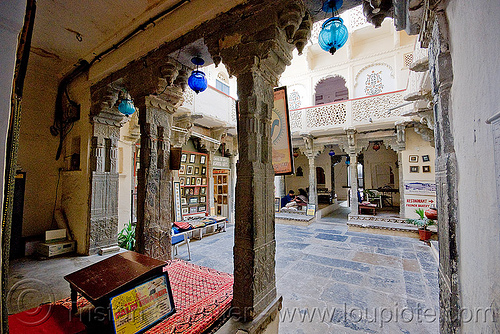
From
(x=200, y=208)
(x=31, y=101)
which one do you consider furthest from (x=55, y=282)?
(x=200, y=208)

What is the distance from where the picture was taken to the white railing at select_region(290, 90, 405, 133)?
8.05m

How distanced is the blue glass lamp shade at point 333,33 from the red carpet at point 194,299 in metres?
2.95

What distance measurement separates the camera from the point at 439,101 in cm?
157

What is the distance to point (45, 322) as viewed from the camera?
155cm

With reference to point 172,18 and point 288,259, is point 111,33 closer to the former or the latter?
point 172,18

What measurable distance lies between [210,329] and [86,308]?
4.09 ft

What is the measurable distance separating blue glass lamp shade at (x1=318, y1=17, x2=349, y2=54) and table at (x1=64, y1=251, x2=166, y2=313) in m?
2.79

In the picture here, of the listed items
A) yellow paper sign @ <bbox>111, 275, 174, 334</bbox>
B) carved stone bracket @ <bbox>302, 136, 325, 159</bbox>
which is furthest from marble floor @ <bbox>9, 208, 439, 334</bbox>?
carved stone bracket @ <bbox>302, 136, 325, 159</bbox>

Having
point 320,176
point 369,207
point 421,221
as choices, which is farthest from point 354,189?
point 320,176

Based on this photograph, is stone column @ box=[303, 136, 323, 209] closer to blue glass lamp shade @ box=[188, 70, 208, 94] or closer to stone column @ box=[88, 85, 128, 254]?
blue glass lamp shade @ box=[188, 70, 208, 94]

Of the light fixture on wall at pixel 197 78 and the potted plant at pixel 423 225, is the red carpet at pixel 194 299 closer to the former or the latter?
the light fixture on wall at pixel 197 78

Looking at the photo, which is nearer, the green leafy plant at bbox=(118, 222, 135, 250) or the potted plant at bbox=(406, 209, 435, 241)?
the green leafy plant at bbox=(118, 222, 135, 250)

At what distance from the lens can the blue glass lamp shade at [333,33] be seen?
7.29 ft

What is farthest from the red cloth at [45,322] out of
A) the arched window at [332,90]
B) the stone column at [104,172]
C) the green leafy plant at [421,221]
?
the arched window at [332,90]
